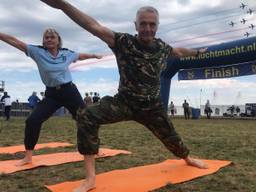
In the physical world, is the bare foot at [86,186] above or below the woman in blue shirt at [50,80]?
below

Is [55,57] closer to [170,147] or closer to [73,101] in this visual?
[73,101]

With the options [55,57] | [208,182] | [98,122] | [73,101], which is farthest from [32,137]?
[208,182]

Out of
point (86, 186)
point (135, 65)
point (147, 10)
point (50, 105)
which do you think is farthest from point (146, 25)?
point (50, 105)

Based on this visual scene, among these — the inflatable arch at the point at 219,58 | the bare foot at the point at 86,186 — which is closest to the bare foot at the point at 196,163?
the bare foot at the point at 86,186

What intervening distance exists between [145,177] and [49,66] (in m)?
1.89

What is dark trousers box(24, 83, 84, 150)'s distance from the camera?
5.63 metres

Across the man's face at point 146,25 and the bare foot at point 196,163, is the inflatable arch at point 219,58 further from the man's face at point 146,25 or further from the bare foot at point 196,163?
the man's face at point 146,25

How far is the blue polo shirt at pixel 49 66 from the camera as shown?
556 centimetres

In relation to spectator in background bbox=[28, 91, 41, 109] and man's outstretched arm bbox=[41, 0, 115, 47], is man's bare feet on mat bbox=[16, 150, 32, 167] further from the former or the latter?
spectator in background bbox=[28, 91, 41, 109]

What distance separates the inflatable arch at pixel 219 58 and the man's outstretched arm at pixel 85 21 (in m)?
10.8

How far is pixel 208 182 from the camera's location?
4492 mm

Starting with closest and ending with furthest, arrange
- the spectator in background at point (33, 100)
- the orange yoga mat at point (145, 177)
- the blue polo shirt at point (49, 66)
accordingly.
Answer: the orange yoga mat at point (145, 177)
the blue polo shirt at point (49, 66)
the spectator in background at point (33, 100)

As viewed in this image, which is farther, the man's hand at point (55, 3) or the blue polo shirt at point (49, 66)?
the blue polo shirt at point (49, 66)

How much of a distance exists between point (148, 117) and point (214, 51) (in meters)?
12.9
